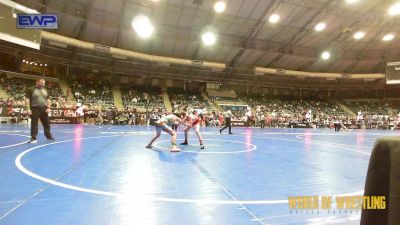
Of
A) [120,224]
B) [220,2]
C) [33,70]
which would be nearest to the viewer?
[120,224]

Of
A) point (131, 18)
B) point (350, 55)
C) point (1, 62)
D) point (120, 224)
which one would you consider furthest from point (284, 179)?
point (350, 55)

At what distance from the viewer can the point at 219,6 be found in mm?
26344

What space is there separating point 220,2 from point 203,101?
17.1 m

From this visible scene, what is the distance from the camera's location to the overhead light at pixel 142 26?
27.5 metres

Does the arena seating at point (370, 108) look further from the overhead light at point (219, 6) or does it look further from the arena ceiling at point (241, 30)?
the overhead light at point (219, 6)

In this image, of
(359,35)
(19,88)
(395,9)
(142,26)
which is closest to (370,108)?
(359,35)

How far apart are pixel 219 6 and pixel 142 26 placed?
784 centimetres

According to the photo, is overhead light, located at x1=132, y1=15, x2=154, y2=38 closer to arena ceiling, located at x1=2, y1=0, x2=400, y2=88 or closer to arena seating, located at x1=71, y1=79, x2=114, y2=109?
arena ceiling, located at x1=2, y1=0, x2=400, y2=88

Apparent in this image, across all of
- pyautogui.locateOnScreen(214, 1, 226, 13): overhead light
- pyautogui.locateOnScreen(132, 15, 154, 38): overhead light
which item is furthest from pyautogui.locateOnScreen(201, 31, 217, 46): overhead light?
pyautogui.locateOnScreen(132, 15, 154, 38): overhead light


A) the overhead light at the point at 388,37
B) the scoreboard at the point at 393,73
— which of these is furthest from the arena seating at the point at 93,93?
the overhead light at the point at 388,37

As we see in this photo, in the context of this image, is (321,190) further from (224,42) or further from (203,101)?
(203,101)

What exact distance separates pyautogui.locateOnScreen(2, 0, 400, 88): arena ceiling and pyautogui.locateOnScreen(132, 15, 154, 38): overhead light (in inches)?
20.9

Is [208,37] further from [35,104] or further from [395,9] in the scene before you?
[35,104]

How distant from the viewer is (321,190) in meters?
4.77
